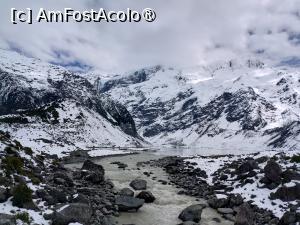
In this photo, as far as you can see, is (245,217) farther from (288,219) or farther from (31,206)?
(31,206)

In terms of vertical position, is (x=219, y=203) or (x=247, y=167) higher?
(x=247, y=167)

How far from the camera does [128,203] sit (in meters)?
42.2

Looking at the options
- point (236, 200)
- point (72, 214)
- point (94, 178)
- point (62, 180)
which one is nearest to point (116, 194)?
point (62, 180)

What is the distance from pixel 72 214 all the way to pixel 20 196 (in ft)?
13.7

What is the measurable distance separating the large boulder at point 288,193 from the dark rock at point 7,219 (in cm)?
2782

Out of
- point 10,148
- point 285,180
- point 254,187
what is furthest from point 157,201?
point 10,148

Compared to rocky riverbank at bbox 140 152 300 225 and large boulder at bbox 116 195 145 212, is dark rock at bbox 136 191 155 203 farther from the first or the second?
rocky riverbank at bbox 140 152 300 225

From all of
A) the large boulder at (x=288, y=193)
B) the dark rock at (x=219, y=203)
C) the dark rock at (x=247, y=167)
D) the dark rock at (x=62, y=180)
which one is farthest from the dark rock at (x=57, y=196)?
the dark rock at (x=247, y=167)

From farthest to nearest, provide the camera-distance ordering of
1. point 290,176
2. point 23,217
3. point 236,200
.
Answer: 1. point 290,176
2. point 236,200
3. point 23,217

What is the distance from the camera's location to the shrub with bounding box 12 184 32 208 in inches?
1195

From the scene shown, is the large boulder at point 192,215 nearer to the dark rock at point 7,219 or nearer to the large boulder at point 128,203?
the large boulder at point 128,203

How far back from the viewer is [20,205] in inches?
1191

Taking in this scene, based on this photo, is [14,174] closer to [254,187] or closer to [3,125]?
[254,187]

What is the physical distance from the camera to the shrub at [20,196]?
3036 cm
